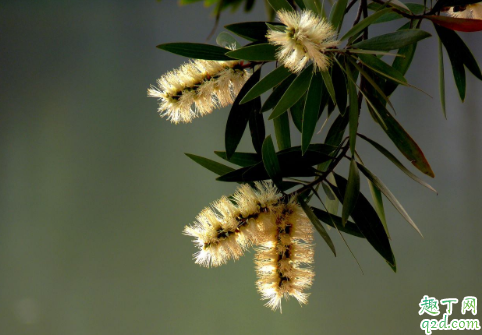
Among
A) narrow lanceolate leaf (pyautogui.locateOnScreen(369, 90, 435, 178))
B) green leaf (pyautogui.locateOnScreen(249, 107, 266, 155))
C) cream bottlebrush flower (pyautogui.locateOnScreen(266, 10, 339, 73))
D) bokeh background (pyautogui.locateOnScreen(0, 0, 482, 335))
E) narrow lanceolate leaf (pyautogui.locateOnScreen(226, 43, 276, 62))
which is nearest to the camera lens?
cream bottlebrush flower (pyautogui.locateOnScreen(266, 10, 339, 73))

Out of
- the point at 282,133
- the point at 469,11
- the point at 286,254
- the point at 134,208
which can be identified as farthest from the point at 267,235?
the point at 134,208

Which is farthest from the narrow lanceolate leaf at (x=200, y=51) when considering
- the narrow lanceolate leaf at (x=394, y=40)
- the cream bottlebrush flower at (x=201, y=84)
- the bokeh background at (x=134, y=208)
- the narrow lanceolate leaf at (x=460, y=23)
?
the bokeh background at (x=134, y=208)

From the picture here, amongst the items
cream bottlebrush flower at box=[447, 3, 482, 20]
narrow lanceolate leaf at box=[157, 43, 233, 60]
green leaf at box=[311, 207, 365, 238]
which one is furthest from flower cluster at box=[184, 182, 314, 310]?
cream bottlebrush flower at box=[447, 3, 482, 20]

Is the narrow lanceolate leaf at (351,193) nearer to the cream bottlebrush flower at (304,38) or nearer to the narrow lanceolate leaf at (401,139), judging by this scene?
the narrow lanceolate leaf at (401,139)

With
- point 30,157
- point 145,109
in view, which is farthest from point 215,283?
point 30,157

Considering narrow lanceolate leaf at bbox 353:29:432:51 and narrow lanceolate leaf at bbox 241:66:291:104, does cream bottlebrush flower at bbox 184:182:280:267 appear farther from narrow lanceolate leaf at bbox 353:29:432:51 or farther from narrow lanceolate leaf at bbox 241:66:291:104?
narrow lanceolate leaf at bbox 353:29:432:51

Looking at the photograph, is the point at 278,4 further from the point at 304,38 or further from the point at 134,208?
the point at 134,208
